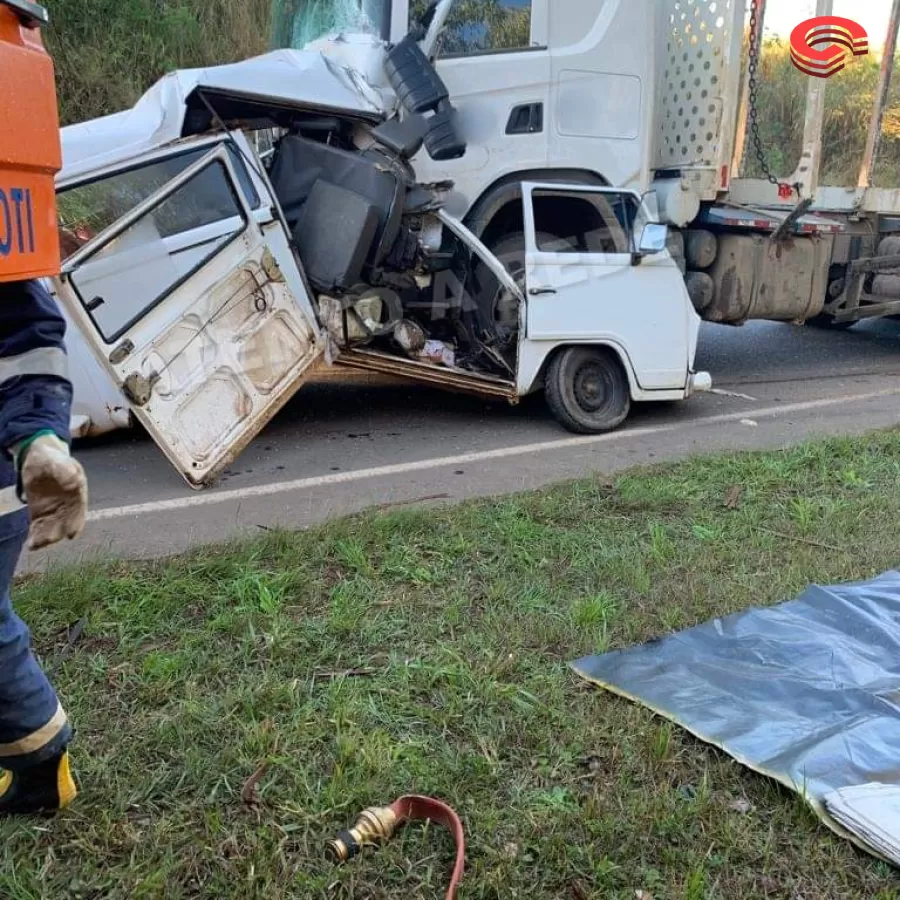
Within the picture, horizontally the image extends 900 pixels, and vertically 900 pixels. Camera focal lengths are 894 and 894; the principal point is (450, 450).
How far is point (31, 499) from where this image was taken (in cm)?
166

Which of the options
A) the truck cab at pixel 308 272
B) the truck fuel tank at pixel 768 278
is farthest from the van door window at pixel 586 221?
the truck fuel tank at pixel 768 278

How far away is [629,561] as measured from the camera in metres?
3.47

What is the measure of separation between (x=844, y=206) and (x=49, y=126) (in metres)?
7.85

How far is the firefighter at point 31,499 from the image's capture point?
5.48ft

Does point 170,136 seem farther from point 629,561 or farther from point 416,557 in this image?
point 629,561

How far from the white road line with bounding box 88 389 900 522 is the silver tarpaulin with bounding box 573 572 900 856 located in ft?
7.63

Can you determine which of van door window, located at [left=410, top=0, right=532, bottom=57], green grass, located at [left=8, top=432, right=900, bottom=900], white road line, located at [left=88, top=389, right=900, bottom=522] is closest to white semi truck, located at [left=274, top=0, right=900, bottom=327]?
van door window, located at [left=410, top=0, right=532, bottom=57]

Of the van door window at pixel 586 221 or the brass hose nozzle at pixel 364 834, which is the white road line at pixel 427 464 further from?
the brass hose nozzle at pixel 364 834

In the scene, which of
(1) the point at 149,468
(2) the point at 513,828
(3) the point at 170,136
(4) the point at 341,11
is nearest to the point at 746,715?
(2) the point at 513,828

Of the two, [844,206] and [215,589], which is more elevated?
[844,206]

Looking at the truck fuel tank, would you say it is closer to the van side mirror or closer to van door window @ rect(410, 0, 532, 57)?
the van side mirror

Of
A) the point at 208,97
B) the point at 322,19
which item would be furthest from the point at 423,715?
the point at 322,19

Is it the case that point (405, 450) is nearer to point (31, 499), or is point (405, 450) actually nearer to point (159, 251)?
point (159, 251)

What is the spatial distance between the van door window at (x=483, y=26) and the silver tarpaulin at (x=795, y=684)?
426 cm
